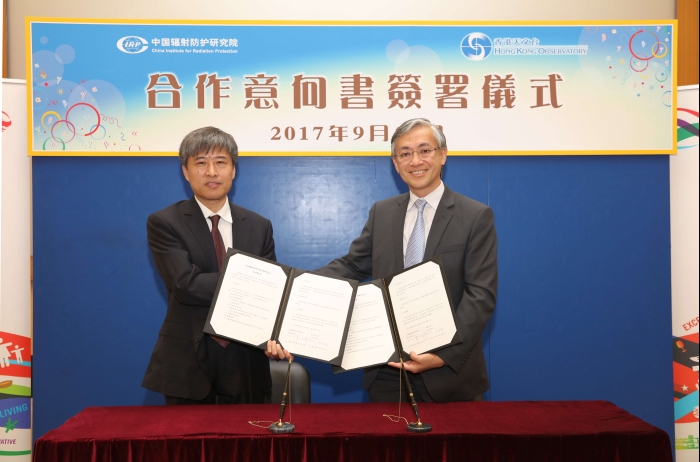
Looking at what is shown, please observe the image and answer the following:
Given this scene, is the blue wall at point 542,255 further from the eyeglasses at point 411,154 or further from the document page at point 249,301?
the document page at point 249,301

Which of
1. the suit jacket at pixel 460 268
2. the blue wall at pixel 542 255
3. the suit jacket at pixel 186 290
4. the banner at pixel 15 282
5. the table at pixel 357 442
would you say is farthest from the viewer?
the blue wall at pixel 542 255

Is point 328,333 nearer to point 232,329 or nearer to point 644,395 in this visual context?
point 232,329

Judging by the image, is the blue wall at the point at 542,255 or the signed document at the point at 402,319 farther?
the blue wall at the point at 542,255

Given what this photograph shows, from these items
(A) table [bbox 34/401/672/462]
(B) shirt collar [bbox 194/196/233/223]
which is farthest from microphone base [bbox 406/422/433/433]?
(B) shirt collar [bbox 194/196/233/223]

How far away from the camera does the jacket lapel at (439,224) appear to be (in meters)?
2.45

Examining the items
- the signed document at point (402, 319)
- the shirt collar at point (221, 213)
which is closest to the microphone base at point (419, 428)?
the signed document at point (402, 319)

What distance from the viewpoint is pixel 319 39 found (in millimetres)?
3660

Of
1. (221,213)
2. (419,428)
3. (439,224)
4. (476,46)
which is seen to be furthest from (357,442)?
(476,46)

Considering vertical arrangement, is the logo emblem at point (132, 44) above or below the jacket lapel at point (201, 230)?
above

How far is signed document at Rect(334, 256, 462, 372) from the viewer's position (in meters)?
2.09

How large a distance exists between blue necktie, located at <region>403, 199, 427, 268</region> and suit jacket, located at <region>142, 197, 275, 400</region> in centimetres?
66

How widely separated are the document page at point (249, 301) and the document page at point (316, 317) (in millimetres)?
58

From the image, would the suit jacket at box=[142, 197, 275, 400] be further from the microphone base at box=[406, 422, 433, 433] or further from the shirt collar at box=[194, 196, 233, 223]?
the microphone base at box=[406, 422, 433, 433]

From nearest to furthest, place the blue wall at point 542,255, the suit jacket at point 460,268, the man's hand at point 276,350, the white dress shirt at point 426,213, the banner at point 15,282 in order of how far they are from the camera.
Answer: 1. the man's hand at point 276,350
2. the suit jacket at point 460,268
3. the white dress shirt at point 426,213
4. the banner at point 15,282
5. the blue wall at point 542,255
